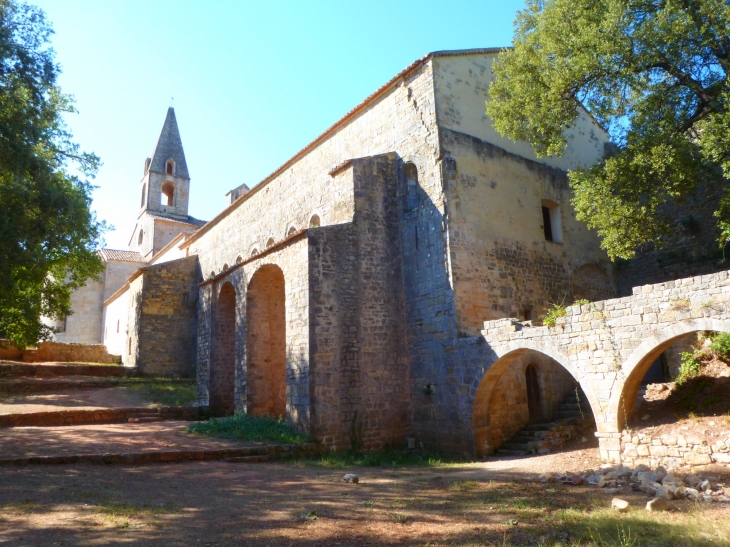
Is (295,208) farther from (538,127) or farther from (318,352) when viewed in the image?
(538,127)

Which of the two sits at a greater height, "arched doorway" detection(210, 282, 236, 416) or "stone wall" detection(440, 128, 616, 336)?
"stone wall" detection(440, 128, 616, 336)

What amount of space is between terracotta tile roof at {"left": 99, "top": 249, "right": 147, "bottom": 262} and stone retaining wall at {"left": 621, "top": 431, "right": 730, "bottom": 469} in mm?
35337

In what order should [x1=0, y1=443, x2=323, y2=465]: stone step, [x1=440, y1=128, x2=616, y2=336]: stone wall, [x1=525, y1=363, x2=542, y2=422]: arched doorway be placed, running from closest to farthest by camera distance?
[x1=0, y1=443, x2=323, y2=465]: stone step → [x1=440, y1=128, x2=616, y2=336]: stone wall → [x1=525, y1=363, x2=542, y2=422]: arched doorway

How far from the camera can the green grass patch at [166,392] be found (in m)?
18.1

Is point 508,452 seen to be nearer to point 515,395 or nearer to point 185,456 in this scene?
point 515,395

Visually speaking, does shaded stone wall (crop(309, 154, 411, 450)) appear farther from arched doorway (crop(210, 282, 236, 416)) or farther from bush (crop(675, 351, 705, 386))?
bush (crop(675, 351, 705, 386))

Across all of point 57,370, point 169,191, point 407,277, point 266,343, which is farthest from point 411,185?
point 169,191

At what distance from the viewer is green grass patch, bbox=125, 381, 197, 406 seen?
18.1 m

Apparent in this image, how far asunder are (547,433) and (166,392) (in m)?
13.3

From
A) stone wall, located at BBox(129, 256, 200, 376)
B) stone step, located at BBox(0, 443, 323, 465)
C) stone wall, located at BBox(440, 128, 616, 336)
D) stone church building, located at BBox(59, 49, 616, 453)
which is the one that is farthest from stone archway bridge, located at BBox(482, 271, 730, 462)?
stone wall, located at BBox(129, 256, 200, 376)

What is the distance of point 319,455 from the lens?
477 inches

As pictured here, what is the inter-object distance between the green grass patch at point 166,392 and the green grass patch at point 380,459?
26.0 feet

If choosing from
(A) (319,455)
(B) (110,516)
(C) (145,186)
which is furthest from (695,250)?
(C) (145,186)

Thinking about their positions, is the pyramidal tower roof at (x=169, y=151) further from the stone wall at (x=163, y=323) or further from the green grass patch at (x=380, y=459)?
the green grass patch at (x=380, y=459)
